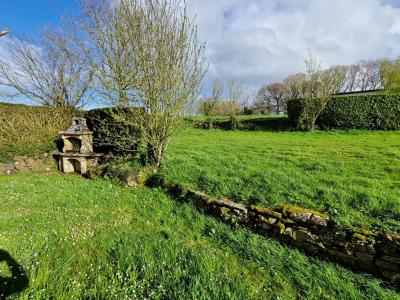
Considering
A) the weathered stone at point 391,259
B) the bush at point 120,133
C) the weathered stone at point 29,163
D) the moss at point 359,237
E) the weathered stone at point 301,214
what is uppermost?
the bush at point 120,133

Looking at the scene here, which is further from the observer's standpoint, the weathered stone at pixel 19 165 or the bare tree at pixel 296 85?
the bare tree at pixel 296 85

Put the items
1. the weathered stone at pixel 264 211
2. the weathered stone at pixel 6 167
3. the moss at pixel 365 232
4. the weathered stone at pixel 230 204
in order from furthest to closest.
Result: 1. the weathered stone at pixel 6 167
2. the weathered stone at pixel 230 204
3. the weathered stone at pixel 264 211
4. the moss at pixel 365 232

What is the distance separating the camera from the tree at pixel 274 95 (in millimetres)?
40469

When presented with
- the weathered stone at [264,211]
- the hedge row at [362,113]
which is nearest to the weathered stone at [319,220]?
the weathered stone at [264,211]

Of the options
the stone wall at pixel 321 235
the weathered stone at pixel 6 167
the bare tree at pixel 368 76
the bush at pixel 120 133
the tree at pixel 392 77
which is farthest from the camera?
the bare tree at pixel 368 76

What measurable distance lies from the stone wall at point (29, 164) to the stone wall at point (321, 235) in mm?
6954

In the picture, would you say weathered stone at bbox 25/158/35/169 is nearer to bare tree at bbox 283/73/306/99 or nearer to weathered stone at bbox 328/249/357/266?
weathered stone at bbox 328/249/357/266

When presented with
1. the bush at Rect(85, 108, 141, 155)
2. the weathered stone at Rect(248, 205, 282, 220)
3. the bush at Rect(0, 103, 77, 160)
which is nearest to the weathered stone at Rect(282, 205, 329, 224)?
the weathered stone at Rect(248, 205, 282, 220)

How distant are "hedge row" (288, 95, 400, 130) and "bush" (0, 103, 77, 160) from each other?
578 inches

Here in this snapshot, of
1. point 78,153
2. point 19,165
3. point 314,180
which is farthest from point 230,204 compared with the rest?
point 19,165

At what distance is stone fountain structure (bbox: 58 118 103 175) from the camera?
733 cm

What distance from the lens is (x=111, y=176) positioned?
6242mm

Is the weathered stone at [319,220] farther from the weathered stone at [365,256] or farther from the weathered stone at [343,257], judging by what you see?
the weathered stone at [365,256]

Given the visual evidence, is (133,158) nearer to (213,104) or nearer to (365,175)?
(365,175)
